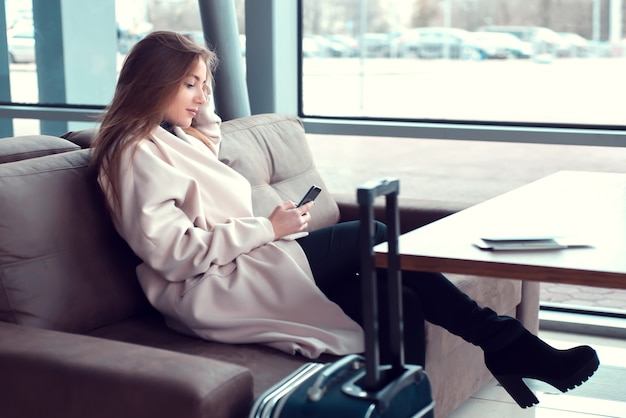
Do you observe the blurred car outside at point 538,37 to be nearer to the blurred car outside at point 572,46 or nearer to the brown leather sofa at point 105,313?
the blurred car outside at point 572,46

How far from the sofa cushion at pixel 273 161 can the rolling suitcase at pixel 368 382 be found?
42.0 inches

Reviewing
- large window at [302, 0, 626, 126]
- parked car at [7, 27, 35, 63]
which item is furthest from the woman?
parked car at [7, 27, 35, 63]

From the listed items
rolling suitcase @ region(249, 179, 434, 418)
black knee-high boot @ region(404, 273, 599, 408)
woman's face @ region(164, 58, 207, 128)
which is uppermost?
woman's face @ region(164, 58, 207, 128)

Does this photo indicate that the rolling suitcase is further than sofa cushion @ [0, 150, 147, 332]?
No

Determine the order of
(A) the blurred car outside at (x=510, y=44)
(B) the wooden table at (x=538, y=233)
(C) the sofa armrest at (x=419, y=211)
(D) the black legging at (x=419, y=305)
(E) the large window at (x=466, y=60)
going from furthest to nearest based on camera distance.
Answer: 1. (A) the blurred car outside at (x=510, y=44)
2. (E) the large window at (x=466, y=60)
3. (C) the sofa armrest at (x=419, y=211)
4. (D) the black legging at (x=419, y=305)
5. (B) the wooden table at (x=538, y=233)

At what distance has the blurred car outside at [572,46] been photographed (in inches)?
139

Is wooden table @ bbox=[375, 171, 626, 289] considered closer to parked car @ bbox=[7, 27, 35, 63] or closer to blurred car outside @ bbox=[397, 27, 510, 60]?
blurred car outside @ bbox=[397, 27, 510, 60]

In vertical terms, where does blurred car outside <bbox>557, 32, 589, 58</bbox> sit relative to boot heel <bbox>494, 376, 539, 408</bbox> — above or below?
above

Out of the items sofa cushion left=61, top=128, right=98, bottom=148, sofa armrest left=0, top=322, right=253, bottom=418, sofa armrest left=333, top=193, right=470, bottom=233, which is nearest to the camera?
sofa armrest left=0, top=322, right=253, bottom=418

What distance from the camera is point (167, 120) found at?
2.43 meters

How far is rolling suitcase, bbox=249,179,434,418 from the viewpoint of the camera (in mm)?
1515

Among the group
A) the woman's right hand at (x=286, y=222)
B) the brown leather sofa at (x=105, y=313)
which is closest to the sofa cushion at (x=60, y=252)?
the brown leather sofa at (x=105, y=313)

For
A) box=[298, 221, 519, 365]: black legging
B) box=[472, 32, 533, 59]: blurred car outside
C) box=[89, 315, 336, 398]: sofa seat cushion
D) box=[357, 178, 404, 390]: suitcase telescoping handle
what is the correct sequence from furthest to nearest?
box=[472, 32, 533, 59]: blurred car outside < box=[298, 221, 519, 365]: black legging < box=[89, 315, 336, 398]: sofa seat cushion < box=[357, 178, 404, 390]: suitcase telescoping handle

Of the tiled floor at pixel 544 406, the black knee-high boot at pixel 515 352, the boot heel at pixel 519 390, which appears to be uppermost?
the black knee-high boot at pixel 515 352
